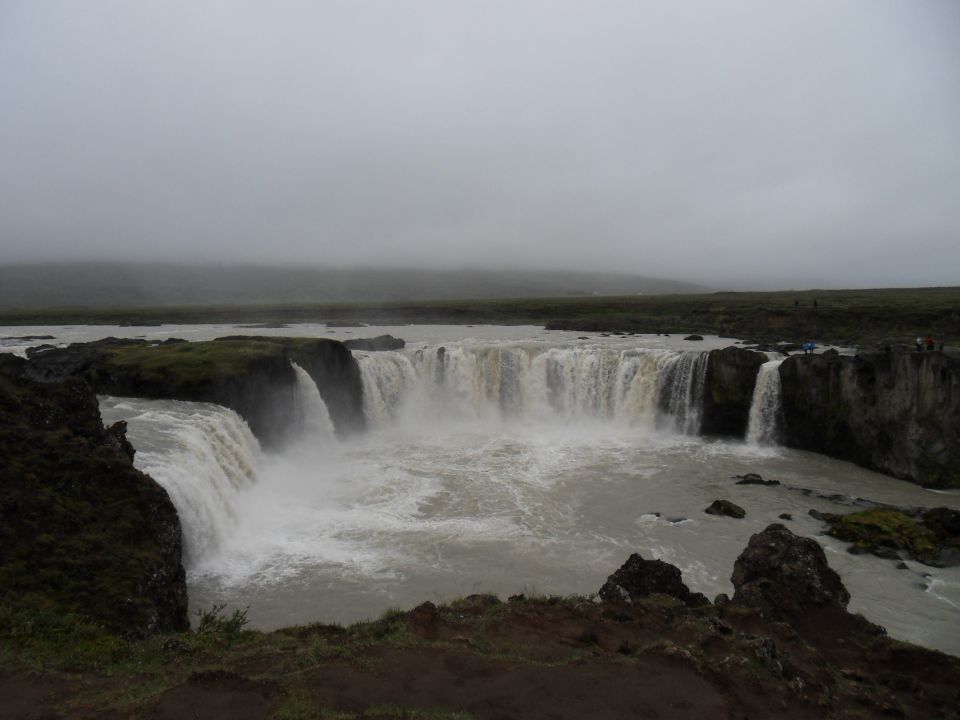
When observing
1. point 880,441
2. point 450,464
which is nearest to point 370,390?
point 450,464

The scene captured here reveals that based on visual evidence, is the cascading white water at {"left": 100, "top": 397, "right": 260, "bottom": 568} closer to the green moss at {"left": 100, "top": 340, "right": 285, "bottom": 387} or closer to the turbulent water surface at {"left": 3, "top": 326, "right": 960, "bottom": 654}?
the turbulent water surface at {"left": 3, "top": 326, "right": 960, "bottom": 654}

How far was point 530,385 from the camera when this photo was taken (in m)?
37.1

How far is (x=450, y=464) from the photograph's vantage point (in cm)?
2759

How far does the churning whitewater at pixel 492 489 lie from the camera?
15.8 m

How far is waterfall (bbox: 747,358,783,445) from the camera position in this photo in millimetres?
30359

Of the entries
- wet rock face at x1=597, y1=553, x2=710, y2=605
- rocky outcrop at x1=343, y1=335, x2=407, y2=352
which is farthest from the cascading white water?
rocky outcrop at x1=343, y1=335, x2=407, y2=352

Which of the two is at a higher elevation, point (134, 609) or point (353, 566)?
point (134, 609)

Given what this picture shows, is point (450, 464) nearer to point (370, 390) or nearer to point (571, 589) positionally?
point (370, 390)

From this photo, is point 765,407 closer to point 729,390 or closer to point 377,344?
point 729,390

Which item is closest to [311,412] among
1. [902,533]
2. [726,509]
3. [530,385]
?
[530,385]

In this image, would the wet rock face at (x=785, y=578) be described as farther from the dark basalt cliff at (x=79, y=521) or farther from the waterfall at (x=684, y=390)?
the waterfall at (x=684, y=390)

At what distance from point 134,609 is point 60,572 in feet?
5.25

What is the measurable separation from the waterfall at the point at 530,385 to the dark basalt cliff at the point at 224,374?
314cm

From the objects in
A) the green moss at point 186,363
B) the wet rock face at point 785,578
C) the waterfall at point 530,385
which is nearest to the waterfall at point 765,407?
the waterfall at point 530,385
